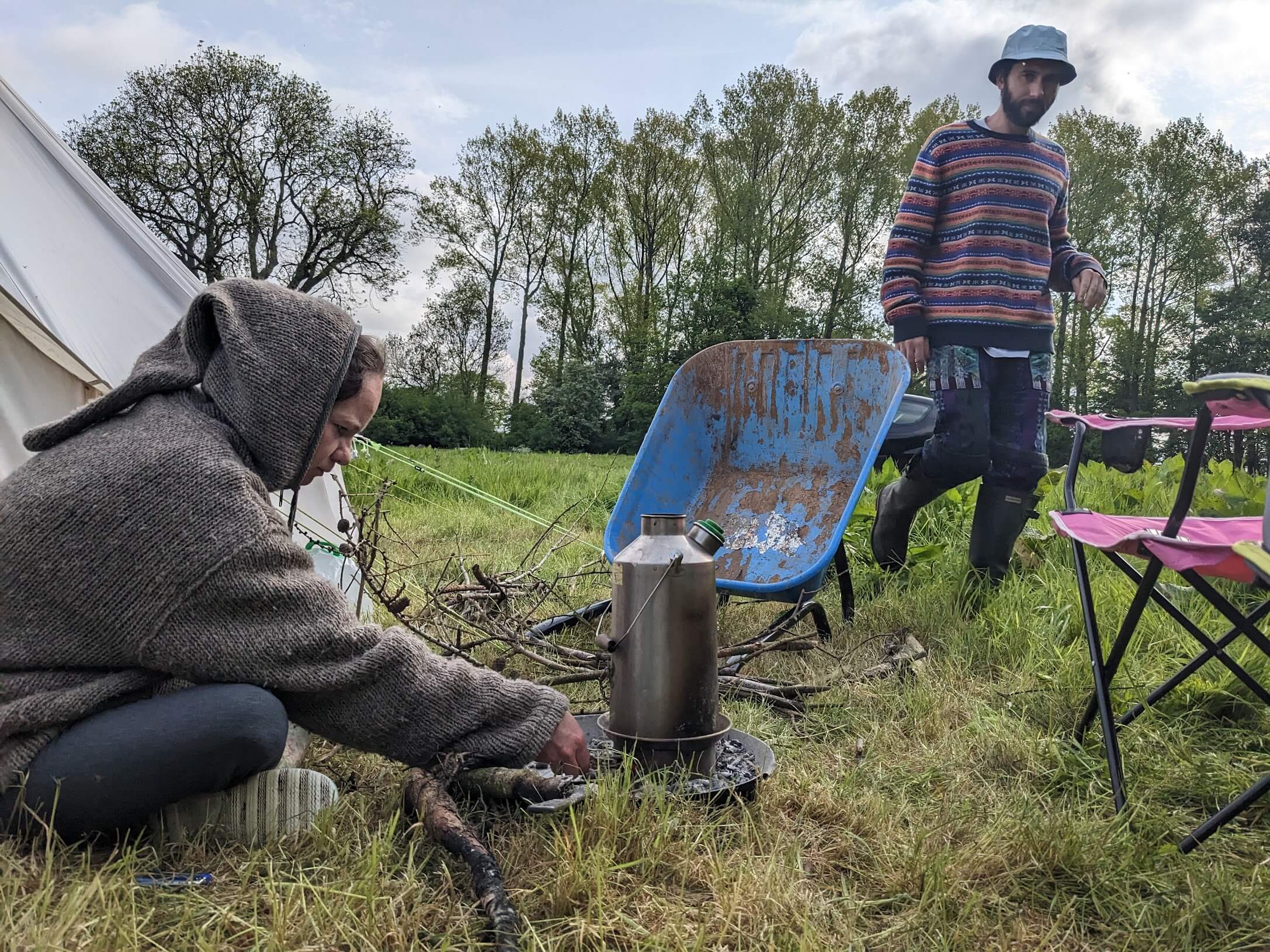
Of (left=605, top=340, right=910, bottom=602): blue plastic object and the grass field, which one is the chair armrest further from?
(left=605, top=340, right=910, bottom=602): blue plastic object

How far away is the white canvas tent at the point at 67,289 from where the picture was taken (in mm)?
3209

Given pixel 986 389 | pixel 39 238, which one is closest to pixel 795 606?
pixel 986 389

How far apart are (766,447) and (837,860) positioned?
1945 millimetres

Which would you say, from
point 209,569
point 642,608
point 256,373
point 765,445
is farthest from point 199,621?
point 765,445

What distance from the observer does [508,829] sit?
5.49 ft

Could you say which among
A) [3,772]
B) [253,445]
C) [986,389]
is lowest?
[3,772]

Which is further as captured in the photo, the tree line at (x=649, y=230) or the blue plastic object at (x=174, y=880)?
the tree line at (x=649, y=230)

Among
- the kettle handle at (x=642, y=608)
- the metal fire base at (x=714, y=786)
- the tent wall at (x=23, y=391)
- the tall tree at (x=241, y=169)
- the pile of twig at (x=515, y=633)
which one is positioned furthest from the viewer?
the tall tree at (x=241, y=169)

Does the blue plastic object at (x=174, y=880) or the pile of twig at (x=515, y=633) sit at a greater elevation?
the pile of twig at (x=515, y=633)

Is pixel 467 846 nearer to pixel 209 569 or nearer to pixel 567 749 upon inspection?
pixel 567 749

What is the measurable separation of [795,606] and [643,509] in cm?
70

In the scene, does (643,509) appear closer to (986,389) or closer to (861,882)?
(986,389)

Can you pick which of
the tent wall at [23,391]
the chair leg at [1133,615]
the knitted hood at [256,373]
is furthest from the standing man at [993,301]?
the tent wall at [23,391]

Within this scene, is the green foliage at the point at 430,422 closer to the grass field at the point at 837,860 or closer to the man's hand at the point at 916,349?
the man's hand at the point at 916,349
